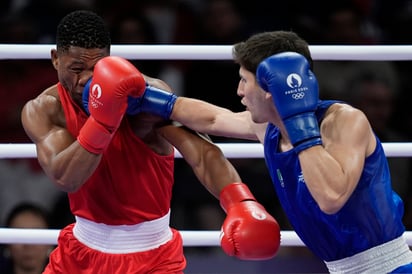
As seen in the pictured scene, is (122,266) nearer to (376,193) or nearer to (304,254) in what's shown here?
(376,193)

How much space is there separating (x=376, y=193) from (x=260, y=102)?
1.38ft

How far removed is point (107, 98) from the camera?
241 centimetres

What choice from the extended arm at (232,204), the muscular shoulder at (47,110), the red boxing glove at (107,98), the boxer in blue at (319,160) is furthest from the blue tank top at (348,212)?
the muscular shoulder at (47,110)

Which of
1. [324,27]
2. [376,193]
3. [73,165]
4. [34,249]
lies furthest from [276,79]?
[324,27]

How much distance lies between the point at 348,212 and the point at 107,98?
2.49ft

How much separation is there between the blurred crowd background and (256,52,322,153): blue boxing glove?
186 centimetres

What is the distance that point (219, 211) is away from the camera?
434 cm

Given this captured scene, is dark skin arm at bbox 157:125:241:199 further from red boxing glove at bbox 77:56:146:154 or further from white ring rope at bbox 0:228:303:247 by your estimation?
white ring rope at bbox 0:228:303:247

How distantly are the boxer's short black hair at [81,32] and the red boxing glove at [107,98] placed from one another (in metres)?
0.12

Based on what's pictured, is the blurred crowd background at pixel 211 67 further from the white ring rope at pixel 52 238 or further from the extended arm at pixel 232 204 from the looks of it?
the extended arm at pixel 232 204

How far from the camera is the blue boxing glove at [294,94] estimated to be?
89.5 inches

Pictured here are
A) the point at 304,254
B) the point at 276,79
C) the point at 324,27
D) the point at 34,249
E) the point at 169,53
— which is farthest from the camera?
the point at 324,27

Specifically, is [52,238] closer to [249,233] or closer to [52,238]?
[52,238]

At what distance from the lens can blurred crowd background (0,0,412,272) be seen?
14.0ft
